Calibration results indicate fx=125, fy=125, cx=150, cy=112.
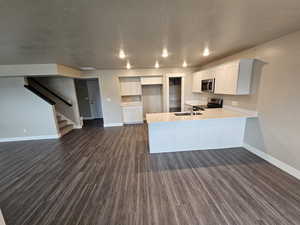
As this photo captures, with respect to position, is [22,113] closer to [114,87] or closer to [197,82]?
[114,87]

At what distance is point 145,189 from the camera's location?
6.78 ft

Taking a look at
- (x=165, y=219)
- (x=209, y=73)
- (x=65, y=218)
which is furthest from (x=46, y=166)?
(x=209, y=73)

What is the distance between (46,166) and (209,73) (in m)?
5.12

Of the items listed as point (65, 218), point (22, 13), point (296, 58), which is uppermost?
point (22, 13)

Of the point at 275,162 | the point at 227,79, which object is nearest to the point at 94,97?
the point at 227,79

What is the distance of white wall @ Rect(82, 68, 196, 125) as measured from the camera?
5.39 meters

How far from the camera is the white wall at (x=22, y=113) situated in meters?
4.18

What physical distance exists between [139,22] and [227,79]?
267 cm

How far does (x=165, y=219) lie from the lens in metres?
1.57

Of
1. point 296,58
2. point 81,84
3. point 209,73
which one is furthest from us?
point 81,84

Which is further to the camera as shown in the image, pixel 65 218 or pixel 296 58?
pixel 296 58

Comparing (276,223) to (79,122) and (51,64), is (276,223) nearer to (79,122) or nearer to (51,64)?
(51,64)

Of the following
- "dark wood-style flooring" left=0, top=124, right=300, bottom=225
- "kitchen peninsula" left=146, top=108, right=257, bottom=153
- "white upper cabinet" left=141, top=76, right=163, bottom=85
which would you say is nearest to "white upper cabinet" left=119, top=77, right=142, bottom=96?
"white upper cabinet" left=141, top=76, right=163, bottom=85

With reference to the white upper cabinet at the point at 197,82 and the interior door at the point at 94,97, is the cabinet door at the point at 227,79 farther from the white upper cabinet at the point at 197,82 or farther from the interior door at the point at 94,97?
the interior door at the point at 94,97
